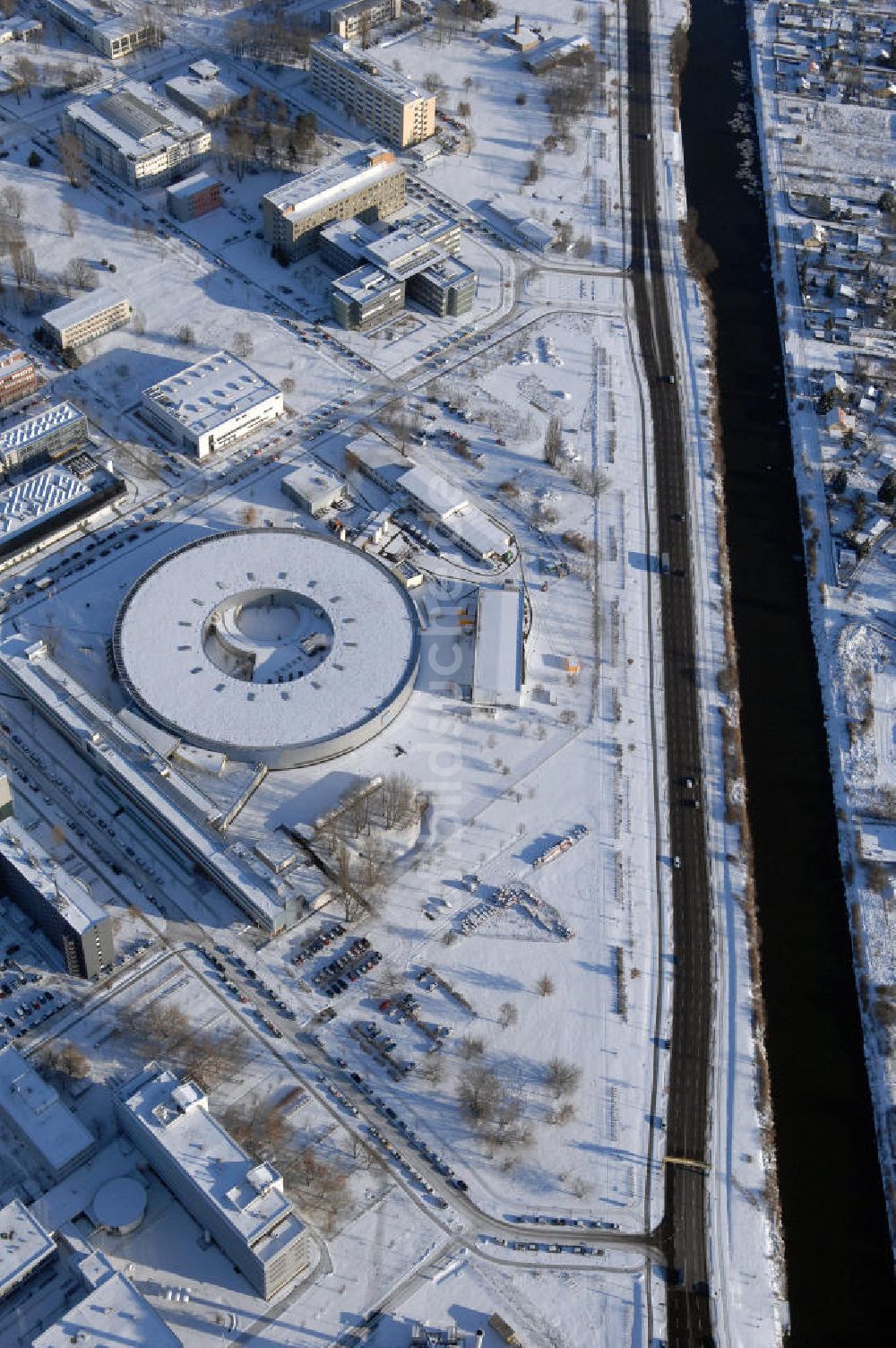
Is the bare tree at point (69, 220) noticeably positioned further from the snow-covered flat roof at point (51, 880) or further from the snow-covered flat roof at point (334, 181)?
the snow-covered flat roof at point (51, 880)

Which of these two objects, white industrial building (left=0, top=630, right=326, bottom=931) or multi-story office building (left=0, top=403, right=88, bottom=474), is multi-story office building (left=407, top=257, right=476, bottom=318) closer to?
multi-story office building (left=0, top=403, right=88, bottom=474)

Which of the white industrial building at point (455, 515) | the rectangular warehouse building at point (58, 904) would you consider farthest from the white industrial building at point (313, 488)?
the rectangular warehouse building at point (58, 904)

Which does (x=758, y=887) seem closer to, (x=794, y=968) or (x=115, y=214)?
(x=794, y=968)

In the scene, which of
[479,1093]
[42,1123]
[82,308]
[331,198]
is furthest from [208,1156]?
[331,198]

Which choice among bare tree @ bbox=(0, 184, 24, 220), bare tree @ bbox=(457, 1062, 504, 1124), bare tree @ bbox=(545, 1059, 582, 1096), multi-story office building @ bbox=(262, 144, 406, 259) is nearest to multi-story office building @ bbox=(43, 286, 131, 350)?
bare tree @ bbox=(0, 184, 24, 220)

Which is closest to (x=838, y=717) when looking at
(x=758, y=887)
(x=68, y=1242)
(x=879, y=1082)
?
(x=758, y=887)

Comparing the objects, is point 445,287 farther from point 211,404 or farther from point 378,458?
point 211,404
